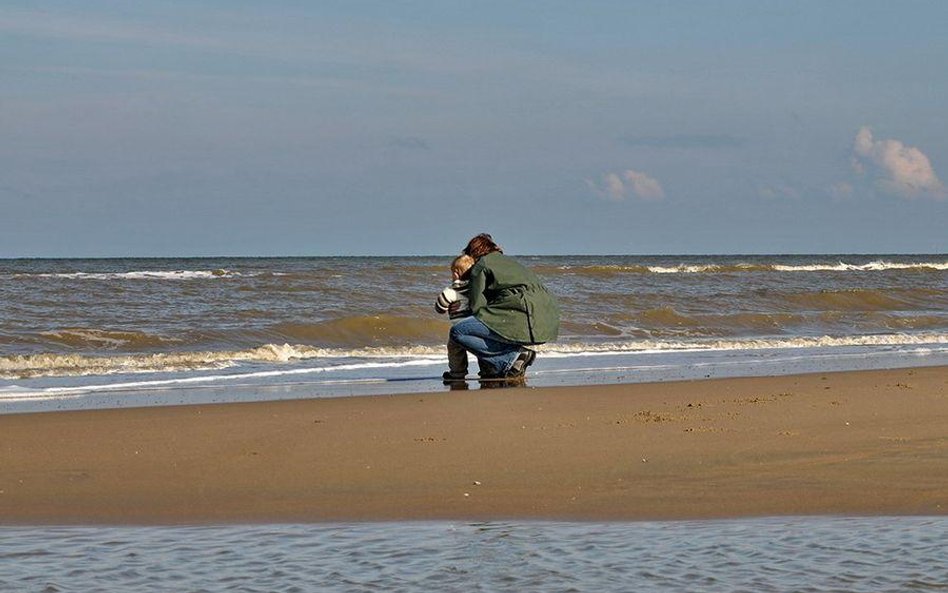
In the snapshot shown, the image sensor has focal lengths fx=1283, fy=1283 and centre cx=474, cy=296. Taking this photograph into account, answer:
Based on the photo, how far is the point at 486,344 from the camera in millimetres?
11008

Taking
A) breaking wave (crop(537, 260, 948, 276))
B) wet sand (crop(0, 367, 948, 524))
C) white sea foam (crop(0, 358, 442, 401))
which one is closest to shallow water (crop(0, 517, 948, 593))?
wet sand (crop(0, 367, 948, 524))

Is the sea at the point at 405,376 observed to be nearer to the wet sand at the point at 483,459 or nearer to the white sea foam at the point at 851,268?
the wet sand at the point at 483,459

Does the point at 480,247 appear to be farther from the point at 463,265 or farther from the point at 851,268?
the point at 851,268

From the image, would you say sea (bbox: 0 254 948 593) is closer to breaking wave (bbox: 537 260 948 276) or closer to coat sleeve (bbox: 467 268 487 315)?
coat sleeve (bbox: 467 268 487 315)

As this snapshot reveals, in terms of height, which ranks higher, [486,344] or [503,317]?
[503,317]

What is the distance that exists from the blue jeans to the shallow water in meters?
5.83

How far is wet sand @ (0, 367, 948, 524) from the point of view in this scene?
548 cm

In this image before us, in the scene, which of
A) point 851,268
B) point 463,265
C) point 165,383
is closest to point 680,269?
point 851,268

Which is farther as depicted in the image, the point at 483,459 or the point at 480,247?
the point at 480,247

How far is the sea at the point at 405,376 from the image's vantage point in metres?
4.34

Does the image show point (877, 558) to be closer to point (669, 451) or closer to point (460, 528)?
point (460, 528)

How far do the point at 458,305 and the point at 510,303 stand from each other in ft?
1.59

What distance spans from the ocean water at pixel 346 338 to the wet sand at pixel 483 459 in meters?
2.10

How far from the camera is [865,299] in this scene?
92.2ft
